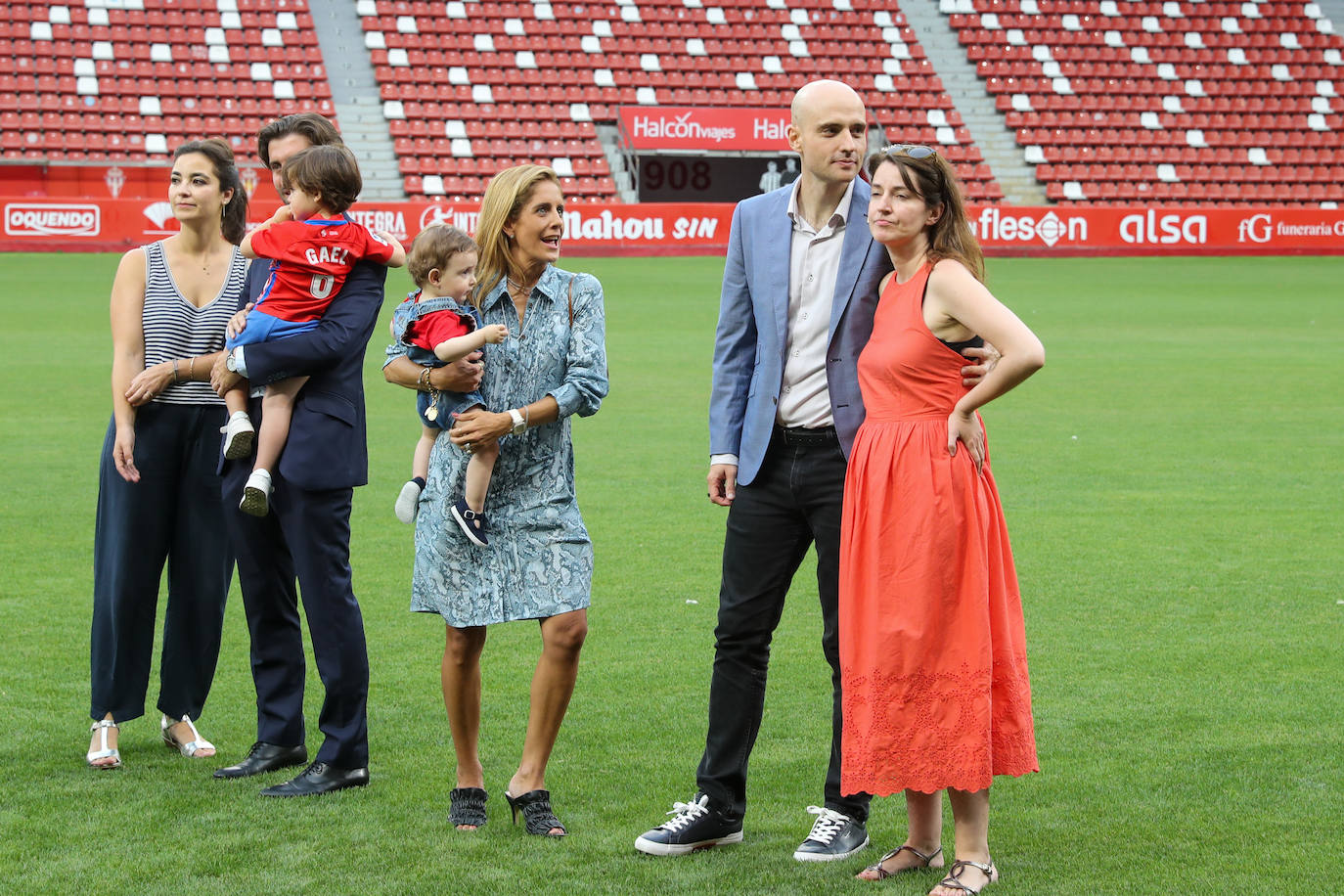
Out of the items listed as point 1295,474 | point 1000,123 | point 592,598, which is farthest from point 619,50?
point 592,598

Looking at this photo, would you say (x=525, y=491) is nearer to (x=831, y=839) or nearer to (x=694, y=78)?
(x=831, y=839)

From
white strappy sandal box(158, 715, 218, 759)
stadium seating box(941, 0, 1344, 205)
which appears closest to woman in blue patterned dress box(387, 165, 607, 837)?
white strappy sandal box(158, 715, 218, 759)

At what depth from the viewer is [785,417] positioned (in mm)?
4078

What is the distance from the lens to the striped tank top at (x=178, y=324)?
4.79 metres

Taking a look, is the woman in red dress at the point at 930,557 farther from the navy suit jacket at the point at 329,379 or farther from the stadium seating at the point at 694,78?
the stadium seating at the point at 694,78

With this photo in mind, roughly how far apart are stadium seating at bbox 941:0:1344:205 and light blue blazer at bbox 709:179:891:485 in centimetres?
3241

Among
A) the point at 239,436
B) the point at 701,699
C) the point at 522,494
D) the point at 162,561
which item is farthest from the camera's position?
the point at 701,699

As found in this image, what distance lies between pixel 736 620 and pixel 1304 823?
1.64m

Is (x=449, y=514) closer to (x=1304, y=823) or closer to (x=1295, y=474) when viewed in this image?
(x=1304, y=823)

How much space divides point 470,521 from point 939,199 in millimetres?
1483

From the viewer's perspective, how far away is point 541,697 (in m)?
4.18

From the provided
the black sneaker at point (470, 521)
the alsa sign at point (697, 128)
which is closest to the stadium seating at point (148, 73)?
the alsa sign at point (697, 128)

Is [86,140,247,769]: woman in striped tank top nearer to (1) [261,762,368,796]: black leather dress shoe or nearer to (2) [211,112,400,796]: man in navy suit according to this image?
(2) [211,112,400,796]: man in navy suit

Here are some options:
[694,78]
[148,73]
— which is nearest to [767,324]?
[148,73]
